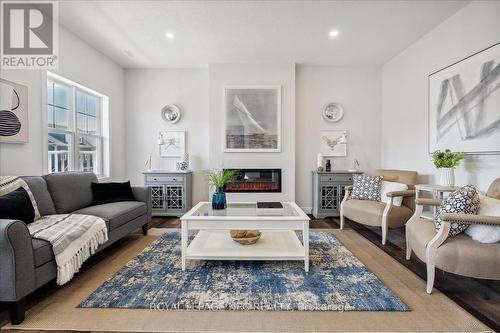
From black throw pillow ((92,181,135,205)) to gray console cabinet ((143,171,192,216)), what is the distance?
1061 millimetres

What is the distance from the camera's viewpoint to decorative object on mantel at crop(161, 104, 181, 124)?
15.1 feet

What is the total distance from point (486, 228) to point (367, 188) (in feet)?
5.51

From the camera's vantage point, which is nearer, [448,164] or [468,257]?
[468,257]

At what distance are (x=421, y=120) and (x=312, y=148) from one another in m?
1.72

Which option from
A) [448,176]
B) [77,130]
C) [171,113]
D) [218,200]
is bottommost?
[218,200]

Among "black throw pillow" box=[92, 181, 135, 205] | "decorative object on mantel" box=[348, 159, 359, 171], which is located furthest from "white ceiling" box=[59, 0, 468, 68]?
"black throw pillow" box=[92, 181, 135, 205]

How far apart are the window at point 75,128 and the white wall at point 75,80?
141 mm

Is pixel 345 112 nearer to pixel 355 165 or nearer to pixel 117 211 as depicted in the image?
pixel 355 165

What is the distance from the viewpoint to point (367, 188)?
3.43m

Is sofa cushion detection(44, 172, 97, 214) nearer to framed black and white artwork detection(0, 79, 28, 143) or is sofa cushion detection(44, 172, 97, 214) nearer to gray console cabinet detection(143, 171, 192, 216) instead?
framed black and white artwork detection(0, 79, 28, 143)

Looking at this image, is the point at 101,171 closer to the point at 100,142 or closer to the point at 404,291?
the point at 100,142

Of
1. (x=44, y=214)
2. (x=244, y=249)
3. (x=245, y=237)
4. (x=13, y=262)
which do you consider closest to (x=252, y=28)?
(x=245, y=237)

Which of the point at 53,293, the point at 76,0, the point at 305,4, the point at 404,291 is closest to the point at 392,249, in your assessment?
the point at 404,291

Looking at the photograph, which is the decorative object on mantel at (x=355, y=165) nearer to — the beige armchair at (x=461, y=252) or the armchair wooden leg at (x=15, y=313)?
the beige armchair at (x=461, y=252)
